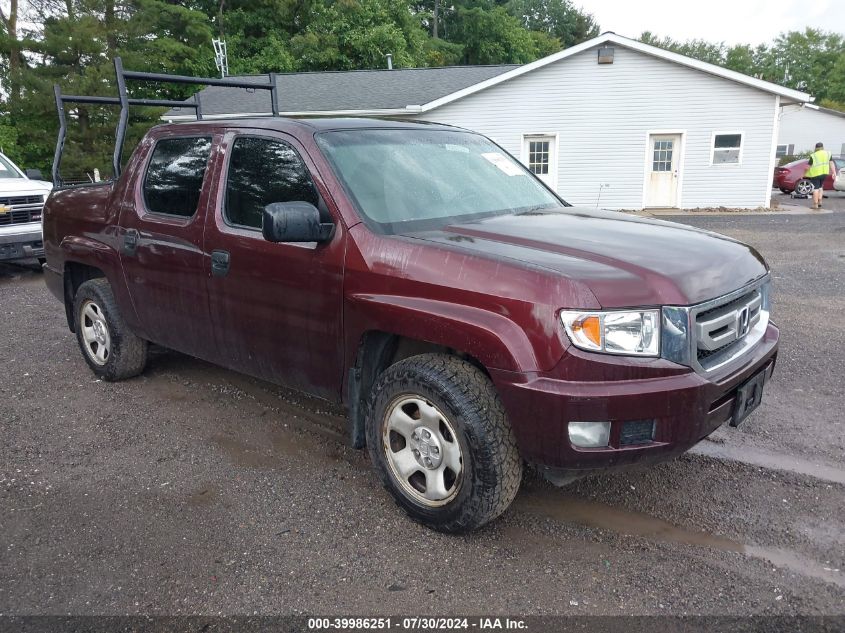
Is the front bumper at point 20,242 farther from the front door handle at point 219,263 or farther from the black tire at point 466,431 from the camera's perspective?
the black tire at point 466,431

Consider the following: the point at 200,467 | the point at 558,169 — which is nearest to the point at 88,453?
the point at 200,467

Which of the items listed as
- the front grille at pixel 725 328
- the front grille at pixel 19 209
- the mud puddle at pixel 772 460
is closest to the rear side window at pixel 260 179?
the front grille at pixel 725 328

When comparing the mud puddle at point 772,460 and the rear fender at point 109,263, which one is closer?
the mud puddle at point 772,460

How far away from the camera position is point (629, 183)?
20031 millimetres

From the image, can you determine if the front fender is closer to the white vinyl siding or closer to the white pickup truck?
the white pickup truck

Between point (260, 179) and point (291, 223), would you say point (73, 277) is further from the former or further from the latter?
point (291, 223)

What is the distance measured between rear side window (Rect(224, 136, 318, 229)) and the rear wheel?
83.4 ft

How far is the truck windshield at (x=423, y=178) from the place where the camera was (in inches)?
138

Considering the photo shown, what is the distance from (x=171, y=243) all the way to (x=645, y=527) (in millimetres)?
3222

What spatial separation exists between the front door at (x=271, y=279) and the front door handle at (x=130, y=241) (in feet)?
2.81

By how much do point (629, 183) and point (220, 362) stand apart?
58.7 ft

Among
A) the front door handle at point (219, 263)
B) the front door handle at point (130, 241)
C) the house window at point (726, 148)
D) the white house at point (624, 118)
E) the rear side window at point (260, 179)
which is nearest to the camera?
the rear side window at point (260, 179)

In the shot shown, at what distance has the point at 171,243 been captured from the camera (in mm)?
4297

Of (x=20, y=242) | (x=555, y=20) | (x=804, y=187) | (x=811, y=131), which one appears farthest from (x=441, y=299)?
(x=555, y=20)
